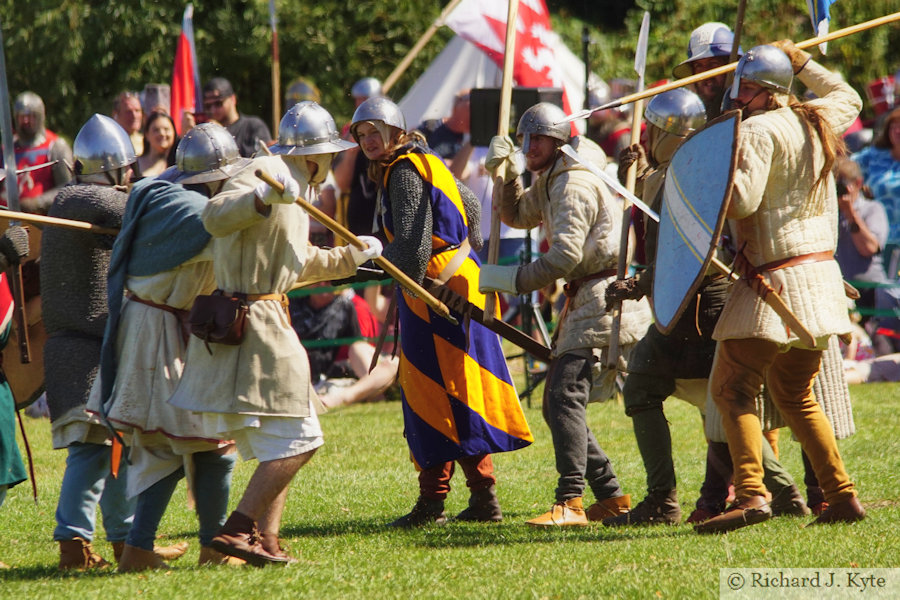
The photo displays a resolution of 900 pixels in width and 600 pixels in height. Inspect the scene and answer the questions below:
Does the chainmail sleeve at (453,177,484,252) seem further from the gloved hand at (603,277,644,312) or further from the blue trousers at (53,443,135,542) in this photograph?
the blue trousers at (53,443,135,542)

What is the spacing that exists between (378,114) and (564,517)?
1.88 meters

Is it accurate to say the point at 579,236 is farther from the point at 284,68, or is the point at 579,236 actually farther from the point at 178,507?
the point at 284,68

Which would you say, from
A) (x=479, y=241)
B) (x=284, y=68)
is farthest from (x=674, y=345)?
(x=284, y=68)

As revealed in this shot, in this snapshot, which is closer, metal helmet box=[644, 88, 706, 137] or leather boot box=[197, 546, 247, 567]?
leather boot box=[197, 546, 247, 567]

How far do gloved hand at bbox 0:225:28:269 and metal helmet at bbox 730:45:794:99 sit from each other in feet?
9.31

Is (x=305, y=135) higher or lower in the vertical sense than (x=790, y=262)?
higher

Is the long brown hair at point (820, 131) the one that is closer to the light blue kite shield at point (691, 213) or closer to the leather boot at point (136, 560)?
the light blue kite shield at point (691, 213)

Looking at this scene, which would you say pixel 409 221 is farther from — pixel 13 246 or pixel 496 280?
pixel 13 246

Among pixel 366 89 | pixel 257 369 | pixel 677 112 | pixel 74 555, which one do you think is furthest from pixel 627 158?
pixel 366 89

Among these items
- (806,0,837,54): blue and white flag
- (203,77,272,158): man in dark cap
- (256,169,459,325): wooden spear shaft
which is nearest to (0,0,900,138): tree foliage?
(203,77,272,158): man in dark cap

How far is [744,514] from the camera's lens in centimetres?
522

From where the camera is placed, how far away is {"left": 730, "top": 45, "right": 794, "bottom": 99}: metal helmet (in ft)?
17.3

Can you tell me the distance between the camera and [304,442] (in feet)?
16.4

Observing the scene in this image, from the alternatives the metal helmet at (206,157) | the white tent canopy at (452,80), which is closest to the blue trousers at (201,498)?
the metal helmet at (206,157)
